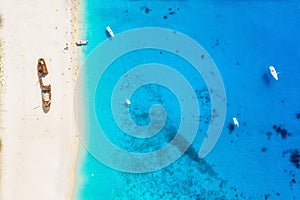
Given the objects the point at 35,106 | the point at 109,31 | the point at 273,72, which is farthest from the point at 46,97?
the point at 273,72

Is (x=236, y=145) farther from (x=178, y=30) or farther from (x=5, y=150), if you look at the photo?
(x=5, y=150)

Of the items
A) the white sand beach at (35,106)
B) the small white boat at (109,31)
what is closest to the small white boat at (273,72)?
the small white boat at (109,31)

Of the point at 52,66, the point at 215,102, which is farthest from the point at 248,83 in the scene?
the point at 52,66

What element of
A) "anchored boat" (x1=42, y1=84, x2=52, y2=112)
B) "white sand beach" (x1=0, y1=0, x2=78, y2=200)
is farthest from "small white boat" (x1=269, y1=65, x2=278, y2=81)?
"anchored boat" (x1=42, y1=84, x2=52, y2=112)

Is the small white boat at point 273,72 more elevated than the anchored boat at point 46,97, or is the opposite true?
the anchored boat at point 46,97

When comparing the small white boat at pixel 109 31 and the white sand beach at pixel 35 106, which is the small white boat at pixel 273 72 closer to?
the small white boat at pixel 109 31

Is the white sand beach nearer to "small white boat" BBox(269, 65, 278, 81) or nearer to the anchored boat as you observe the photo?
the anchored boat
